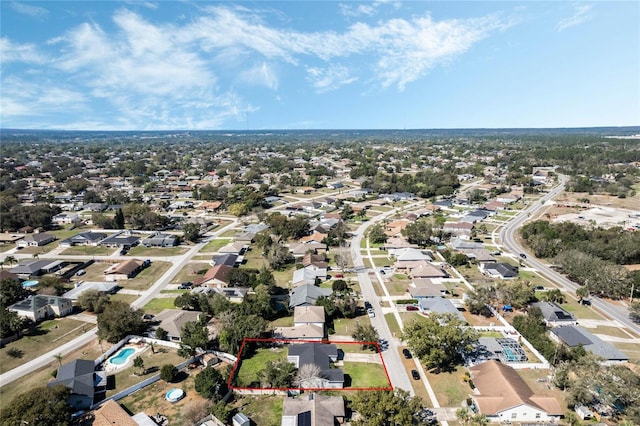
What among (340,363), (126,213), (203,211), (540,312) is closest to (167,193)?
(203,211)

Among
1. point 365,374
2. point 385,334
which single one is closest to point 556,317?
point 385,334

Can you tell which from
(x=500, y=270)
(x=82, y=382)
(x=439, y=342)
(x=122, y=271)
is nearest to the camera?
(x=82, y=382)

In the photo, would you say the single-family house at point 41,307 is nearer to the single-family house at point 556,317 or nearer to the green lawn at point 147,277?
the green lawn at point 147,277

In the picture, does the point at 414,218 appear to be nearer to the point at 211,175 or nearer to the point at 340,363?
the point at 340,363

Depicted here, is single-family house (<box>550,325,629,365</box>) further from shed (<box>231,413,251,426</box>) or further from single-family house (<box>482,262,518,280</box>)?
shed (<box>231,413,251,426</box>)

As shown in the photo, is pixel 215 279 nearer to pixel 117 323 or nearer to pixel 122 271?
pixel 117 323
